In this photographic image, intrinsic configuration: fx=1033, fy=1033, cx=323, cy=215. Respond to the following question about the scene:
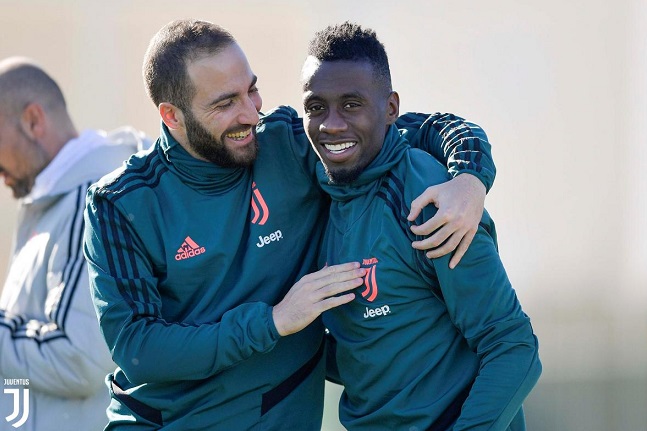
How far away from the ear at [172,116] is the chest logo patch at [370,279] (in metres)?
0.72

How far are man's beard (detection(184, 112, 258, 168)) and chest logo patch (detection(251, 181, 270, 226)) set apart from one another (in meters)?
0.09

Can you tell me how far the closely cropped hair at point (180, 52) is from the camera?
2836 millimetres

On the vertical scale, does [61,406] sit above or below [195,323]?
below

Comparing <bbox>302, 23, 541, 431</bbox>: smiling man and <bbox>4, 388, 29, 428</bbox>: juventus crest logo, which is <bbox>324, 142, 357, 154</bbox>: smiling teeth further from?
<bbox>4, 388, 29, 428</bbox>: juventus crest logo

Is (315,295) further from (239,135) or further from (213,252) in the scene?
(239,135)

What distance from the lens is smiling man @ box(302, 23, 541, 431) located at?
2.41 metres

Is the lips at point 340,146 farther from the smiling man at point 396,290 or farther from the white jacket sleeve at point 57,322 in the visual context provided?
the white jacket sleeve at point 57,322

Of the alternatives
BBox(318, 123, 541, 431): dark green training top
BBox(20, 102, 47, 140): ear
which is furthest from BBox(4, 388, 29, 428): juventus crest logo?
BBox(318, 123, 541, 431): dark green training top

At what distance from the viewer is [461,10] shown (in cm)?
833

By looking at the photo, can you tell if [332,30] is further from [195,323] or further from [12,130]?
[12,130]

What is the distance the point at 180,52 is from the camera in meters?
2.85

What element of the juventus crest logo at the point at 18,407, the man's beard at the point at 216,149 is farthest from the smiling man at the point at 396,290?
the juventus crest logo at the point at 18,407

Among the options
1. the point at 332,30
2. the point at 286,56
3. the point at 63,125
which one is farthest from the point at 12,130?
the point at 286,56

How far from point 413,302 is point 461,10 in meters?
6.17
